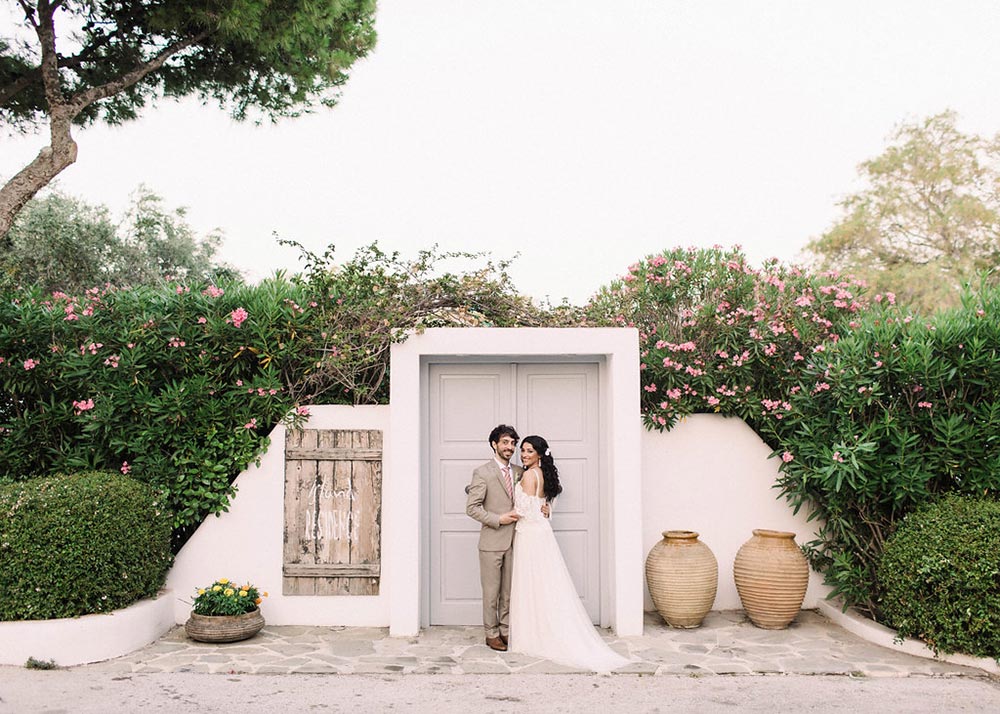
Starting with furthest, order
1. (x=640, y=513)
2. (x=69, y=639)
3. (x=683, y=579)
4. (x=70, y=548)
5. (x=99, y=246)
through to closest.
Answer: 1. (x=99, y=246)
2. (x=683, y=579)
3. (x=640, y=513)
4. (x=70, y=548)
5. (x=69, y=639)

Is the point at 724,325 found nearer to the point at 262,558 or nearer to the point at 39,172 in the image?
the point at 262,558

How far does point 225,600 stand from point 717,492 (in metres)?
4.51

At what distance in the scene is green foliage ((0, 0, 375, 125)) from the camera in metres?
10.9

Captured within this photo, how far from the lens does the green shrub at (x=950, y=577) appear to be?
6000 mm

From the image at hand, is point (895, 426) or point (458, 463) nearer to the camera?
point (895, 426)

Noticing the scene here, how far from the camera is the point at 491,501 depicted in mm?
6598

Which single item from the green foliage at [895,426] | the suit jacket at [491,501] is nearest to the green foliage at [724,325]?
the green foliage at [895,426]

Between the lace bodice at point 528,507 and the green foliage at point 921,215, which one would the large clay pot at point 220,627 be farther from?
the green foliage at point 921,215

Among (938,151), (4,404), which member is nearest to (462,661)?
(4,404)

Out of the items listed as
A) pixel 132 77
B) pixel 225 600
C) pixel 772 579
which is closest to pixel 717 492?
pixel 772 579

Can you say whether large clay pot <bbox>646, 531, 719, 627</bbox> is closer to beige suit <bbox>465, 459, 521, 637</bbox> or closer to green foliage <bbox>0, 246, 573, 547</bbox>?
beige suit <bbox>465, 459, 521, 637</bbox>

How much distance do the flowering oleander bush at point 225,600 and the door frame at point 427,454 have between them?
1141 mm

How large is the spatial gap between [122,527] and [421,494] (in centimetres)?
242

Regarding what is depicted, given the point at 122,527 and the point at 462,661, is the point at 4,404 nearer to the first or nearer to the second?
the point at 122,527
